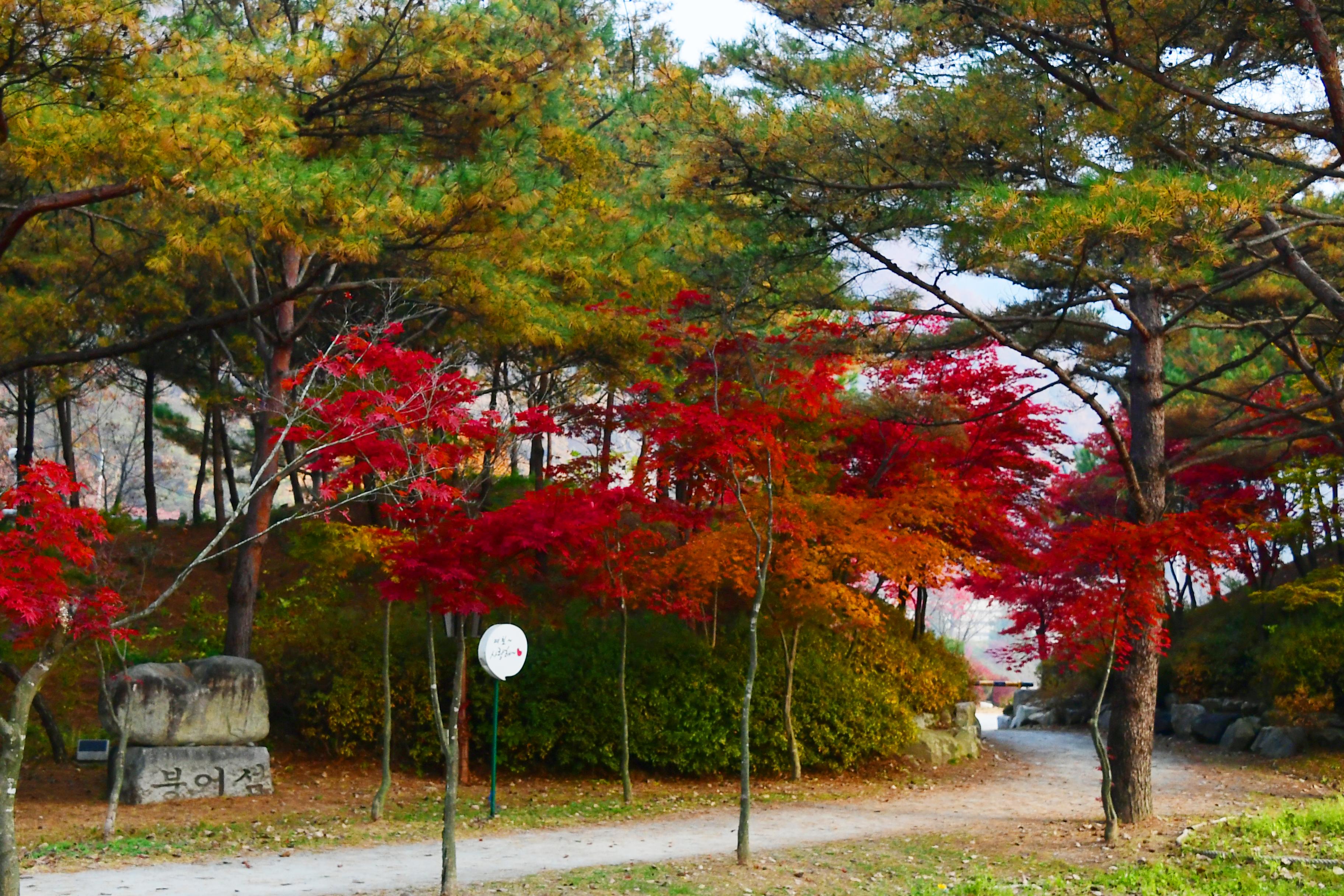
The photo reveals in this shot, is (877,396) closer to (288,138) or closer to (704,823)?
(704,823)

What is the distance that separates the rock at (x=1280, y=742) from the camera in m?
14.1

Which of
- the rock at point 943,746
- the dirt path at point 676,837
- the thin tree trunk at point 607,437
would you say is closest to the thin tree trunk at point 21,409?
the thin tree trunk at point 607,437

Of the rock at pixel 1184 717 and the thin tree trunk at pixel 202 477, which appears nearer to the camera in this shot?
the rock at pixel 1184 717

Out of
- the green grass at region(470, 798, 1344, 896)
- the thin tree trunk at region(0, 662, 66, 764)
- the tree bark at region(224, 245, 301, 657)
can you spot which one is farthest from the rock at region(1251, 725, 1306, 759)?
the thin tree trunk at region(0, 662, 66, 764)

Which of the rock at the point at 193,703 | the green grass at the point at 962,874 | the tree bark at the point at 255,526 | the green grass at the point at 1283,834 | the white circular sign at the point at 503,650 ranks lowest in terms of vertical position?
the green grass at the point at 962,874

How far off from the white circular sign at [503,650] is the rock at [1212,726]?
10.8m

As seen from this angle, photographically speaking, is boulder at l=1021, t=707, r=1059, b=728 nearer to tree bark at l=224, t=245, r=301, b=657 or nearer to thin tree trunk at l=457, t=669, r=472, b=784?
thin tree trunk at l=457, t=669, r=472, b=784

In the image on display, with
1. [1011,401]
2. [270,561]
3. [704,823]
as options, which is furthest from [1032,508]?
[270,561]

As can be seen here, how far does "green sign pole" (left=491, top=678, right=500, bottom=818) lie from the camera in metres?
9.75

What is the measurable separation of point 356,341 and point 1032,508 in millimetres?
12519

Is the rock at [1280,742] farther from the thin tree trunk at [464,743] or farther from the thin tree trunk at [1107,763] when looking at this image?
the thin tree trunk at [464,743]

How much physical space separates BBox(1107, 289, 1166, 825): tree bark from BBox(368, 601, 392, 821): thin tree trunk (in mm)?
5941

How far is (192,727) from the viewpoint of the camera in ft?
34.1

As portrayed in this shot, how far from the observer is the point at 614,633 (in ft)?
42.0
